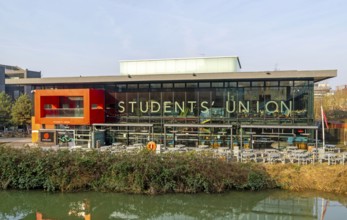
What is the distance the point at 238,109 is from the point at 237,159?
20.3 ft

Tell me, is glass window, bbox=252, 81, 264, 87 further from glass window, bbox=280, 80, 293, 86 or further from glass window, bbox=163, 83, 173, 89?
glass window, bbox=163, 83, 173, 89

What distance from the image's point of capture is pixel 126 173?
52.9ft

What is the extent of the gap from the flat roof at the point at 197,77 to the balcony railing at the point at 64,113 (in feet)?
7.49

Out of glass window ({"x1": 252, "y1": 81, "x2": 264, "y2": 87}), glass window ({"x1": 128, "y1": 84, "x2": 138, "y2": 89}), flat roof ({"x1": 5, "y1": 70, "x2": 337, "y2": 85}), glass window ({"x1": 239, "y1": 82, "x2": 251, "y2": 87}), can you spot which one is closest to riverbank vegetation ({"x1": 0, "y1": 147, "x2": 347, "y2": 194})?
flat roof ({"x1": 5, "y1": 70, "x2": 337, "y2": 85})

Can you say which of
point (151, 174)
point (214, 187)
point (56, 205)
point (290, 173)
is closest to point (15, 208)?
point (56, 205)

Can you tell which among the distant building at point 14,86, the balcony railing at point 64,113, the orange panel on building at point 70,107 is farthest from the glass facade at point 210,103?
the distant building at point 14,86

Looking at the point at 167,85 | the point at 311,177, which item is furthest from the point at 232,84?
the point at 311,177

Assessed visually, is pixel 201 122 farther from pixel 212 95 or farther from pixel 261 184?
pixel 261 184

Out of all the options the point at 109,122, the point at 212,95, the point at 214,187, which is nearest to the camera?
the point at 214,187

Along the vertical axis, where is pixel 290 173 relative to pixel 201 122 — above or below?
below

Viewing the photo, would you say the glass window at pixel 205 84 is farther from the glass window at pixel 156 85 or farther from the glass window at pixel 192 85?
the glass window at pixel 156 85

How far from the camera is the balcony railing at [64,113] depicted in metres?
24.5

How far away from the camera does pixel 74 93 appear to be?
24250mm

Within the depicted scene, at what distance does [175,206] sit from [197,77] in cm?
1061
